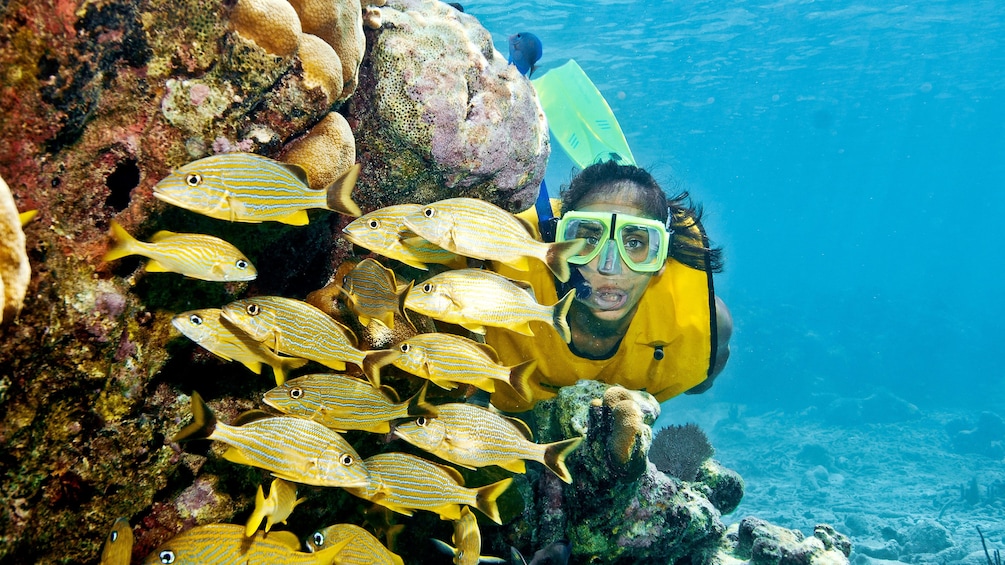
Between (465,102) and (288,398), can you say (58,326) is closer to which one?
(288,398)

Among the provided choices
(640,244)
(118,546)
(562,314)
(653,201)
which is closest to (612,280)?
(640,244)

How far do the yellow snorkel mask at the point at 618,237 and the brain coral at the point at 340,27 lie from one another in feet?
7.46

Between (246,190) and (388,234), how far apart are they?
65 centimetres

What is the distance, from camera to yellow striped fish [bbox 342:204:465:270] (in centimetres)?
243

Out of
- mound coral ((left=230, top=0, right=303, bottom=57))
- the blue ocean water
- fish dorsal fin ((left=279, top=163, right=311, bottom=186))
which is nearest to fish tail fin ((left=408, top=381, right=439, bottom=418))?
fish dorsal fin ((left=279, top=163, right=311, bottom=186))

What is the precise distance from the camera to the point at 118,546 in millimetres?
2029

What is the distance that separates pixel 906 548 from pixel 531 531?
14975 millimetres

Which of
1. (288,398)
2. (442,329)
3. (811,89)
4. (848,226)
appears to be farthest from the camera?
(848,226)

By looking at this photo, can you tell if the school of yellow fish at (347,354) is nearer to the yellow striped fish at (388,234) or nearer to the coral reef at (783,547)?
the yellow striped fish at (388,234)

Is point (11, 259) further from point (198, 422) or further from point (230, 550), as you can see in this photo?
point (230, 550)

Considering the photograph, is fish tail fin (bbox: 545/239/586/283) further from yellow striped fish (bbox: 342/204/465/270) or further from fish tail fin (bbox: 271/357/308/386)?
fish tail fin (bbox: 271/357/308/386)

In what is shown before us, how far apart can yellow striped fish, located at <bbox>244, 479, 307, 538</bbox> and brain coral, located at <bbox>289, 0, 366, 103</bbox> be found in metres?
2.03

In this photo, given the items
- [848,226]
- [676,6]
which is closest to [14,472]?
[676,6]

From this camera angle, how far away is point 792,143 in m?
73.5
